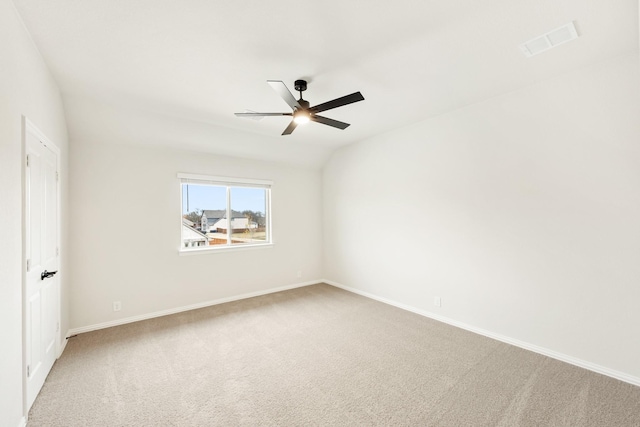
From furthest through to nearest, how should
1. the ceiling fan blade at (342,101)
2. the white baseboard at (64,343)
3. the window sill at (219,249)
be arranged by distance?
the window sill at (219,249) < the white baseboard at (64,343) < the ceiling fan blade at (342,101)

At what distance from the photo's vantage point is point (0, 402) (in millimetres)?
1471

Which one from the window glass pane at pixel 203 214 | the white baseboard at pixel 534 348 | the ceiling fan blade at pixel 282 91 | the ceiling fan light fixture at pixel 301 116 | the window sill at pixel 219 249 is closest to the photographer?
the ceiling fan blade at pixel 282 91

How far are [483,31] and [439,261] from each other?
102 inches

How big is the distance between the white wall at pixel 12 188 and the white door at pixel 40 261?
18 cm

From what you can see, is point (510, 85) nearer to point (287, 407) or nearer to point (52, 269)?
point (287, 407)

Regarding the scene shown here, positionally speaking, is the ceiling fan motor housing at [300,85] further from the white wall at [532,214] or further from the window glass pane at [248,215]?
the window glass pane at [248,215]

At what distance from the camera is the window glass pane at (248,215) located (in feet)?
15.5

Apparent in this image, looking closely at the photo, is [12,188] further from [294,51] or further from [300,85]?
[300,85]

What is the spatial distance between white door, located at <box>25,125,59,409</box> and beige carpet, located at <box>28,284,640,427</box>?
0.25 m

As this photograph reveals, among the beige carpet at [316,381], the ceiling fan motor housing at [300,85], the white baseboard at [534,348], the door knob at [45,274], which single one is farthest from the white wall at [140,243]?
the white baseboard at [534,348]

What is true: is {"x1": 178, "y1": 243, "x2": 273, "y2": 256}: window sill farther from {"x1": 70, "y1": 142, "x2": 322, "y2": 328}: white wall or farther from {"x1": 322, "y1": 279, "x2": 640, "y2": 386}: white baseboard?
{"x1": 322, "y1": 279, "x2": 640, "y2": 386}: white baseboard

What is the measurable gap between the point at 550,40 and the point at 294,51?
1.99m

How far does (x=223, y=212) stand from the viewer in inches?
182

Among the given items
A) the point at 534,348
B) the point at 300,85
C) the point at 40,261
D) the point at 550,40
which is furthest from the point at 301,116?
the point at 534,348
